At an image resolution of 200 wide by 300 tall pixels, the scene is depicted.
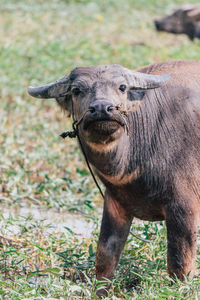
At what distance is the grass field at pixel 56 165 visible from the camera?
3.97 meters

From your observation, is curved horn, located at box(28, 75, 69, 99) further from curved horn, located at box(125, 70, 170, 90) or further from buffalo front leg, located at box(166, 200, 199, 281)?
buffalo front leg, located at box(166, 200, 199, 281)

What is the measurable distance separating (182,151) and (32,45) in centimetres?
790

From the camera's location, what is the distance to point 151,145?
3.93m

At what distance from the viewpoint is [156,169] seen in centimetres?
386

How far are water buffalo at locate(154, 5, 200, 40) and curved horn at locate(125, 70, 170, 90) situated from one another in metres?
9.27

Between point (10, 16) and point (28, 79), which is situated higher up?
point (10, 16)

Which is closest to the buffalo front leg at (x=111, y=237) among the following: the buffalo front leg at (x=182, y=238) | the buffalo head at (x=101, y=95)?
the buffalo front leg at (x=182, y=238)

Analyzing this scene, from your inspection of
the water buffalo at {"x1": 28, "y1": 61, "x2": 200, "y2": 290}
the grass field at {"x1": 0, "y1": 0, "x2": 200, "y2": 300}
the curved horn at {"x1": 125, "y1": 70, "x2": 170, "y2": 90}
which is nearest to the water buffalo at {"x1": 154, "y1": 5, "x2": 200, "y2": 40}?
the grass field at {"x1": 0, "y1": 0, "x2": 200, "y2": 300}

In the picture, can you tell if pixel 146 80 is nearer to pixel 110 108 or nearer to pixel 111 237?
pixel 110 108

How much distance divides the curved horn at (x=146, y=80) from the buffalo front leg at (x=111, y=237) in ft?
2.96

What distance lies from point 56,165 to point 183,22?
7704mm

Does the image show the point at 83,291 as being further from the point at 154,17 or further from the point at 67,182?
the point at 154,17

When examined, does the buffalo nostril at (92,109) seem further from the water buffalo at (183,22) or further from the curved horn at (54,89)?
the water buffalo at (183,22)

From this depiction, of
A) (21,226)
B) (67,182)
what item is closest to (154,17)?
(67,182)
